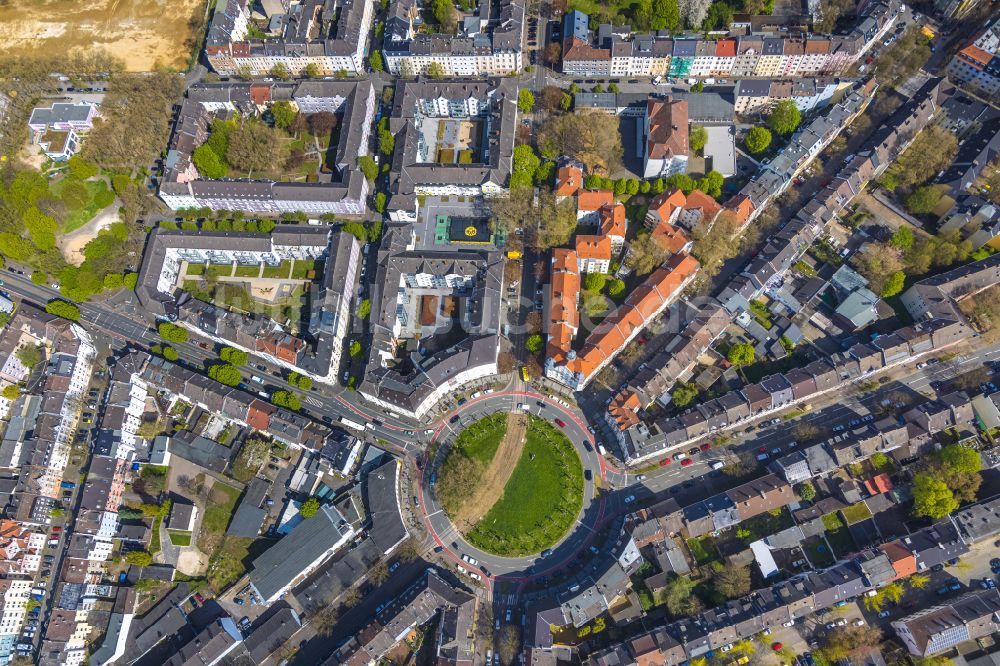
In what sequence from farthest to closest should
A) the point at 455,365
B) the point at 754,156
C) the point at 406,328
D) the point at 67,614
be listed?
the point at 754,156 → the point at 406,328 → the point at 455,365 → the point at 67,614

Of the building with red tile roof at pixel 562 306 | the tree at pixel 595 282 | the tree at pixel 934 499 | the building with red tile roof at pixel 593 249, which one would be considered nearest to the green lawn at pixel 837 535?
the tree at pixel 934 499

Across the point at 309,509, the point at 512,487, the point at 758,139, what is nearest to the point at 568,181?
the point at 758,139

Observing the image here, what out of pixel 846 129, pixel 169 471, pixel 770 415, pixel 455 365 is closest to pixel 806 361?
pixel 770 415

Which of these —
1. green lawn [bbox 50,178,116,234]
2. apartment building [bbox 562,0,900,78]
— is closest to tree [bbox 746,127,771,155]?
apartment building [bbox 562,0,900,78]

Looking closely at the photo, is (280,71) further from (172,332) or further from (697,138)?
(697,138)

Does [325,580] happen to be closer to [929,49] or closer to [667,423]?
[667,423]

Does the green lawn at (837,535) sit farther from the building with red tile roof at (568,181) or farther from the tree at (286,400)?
the tree at (286,400)

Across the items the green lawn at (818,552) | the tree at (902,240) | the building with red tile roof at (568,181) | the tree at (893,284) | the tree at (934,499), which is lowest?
the green lawn at (818,552)
